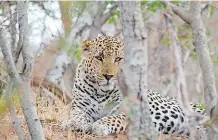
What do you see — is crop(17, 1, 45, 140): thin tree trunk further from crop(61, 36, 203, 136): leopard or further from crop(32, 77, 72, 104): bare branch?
crop(32, 77, 72, 104): bare branch

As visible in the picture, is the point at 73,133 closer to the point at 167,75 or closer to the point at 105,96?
the point at 105,96

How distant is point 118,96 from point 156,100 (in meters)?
0.42

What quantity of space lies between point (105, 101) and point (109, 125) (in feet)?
1.98

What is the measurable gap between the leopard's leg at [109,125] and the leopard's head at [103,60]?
1.17 ft

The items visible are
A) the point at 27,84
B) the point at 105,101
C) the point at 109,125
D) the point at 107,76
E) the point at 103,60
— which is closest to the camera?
the point at 27,84

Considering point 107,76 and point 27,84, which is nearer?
point 27,84

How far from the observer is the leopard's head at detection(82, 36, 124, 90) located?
20.8 ft

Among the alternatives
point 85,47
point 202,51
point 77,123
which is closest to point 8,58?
point 202,51

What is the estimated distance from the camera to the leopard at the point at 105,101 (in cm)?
621

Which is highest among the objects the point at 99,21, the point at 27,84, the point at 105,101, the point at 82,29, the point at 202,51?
the point at 99,21

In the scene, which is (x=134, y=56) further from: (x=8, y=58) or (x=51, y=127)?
(x=51, y=127)

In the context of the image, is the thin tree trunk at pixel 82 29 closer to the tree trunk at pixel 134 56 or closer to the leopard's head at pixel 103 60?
the leopard's head at pixel 103 60

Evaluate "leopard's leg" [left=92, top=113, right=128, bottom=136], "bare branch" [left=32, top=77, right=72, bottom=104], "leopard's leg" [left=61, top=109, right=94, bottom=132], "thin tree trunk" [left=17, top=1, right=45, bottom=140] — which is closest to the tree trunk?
"thin tree trunk" [left=17, top=1, right=45, bottom=140]

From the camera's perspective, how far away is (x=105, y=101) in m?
6.68
